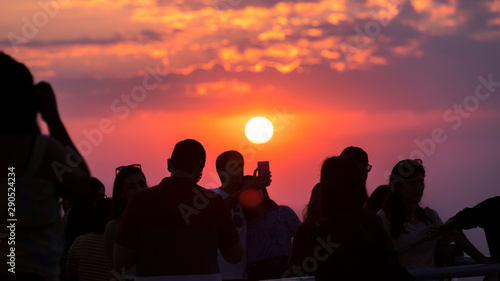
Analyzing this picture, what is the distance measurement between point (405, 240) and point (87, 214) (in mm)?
3316

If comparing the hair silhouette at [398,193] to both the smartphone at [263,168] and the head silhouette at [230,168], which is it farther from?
the head silhouette at [230,168]

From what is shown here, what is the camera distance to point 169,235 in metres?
4.93

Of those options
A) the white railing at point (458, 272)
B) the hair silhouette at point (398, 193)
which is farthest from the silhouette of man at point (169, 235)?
the hair silhouette at point (398, 193)

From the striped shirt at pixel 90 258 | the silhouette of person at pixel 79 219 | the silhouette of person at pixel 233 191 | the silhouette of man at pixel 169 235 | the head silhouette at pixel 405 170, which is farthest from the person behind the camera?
the silhouette of person at pixel 79 219

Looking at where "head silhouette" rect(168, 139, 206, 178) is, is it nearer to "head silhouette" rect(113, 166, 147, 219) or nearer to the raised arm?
"head silhouette" rect(113, 166, 147, 219)

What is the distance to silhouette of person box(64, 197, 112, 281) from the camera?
674cm

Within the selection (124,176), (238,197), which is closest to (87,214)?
(124,176)

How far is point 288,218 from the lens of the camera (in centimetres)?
764

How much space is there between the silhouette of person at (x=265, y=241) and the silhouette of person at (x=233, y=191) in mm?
83

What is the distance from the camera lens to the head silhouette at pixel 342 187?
4.57 meters

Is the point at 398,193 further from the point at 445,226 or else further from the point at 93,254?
the point at 93,254

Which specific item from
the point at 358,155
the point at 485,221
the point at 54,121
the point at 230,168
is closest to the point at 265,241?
the point at 230,168

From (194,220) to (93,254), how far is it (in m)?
2.18

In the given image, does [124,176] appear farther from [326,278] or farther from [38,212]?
[38,212]
